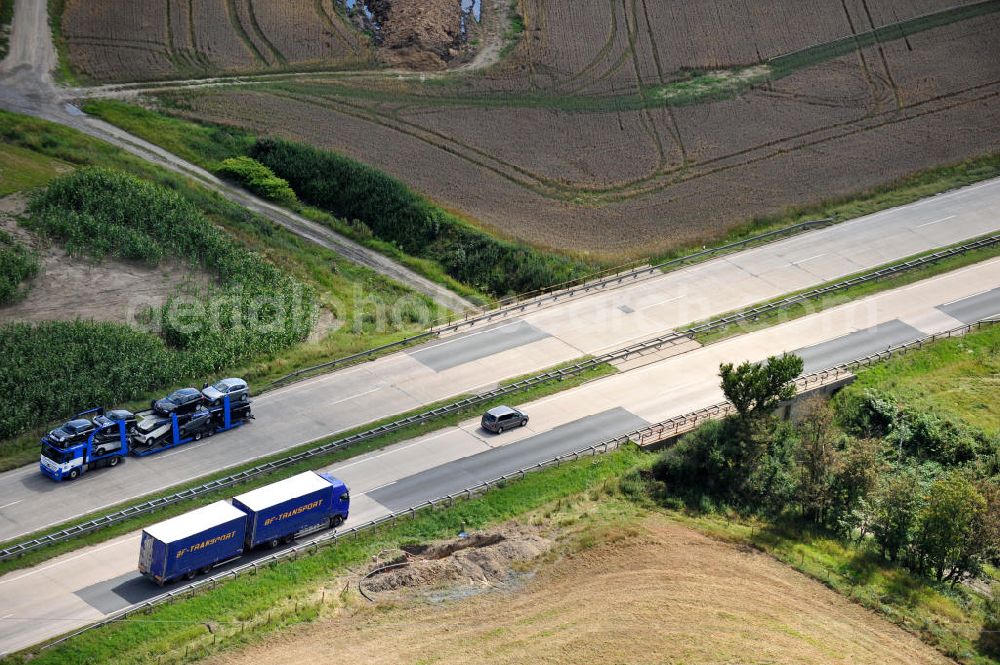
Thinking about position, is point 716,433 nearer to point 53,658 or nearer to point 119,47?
point 53,658

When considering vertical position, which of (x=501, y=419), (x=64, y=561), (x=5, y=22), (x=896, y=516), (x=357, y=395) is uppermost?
(x=5, y=22)

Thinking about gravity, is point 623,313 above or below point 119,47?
below

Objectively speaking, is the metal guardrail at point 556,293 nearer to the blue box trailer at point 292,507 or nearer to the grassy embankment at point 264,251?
the grassy embankment at point 264,251

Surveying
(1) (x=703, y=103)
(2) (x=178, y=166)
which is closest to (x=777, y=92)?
(1) (x=703, y=103)

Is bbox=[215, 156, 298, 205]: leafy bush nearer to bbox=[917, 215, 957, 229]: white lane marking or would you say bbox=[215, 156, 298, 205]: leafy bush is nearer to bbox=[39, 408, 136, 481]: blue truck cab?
bbox=[39, 408, 136, 481]: blue truck cab

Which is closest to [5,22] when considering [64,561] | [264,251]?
[264,251]

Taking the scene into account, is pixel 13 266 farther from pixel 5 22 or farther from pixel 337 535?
pixel 5 22
